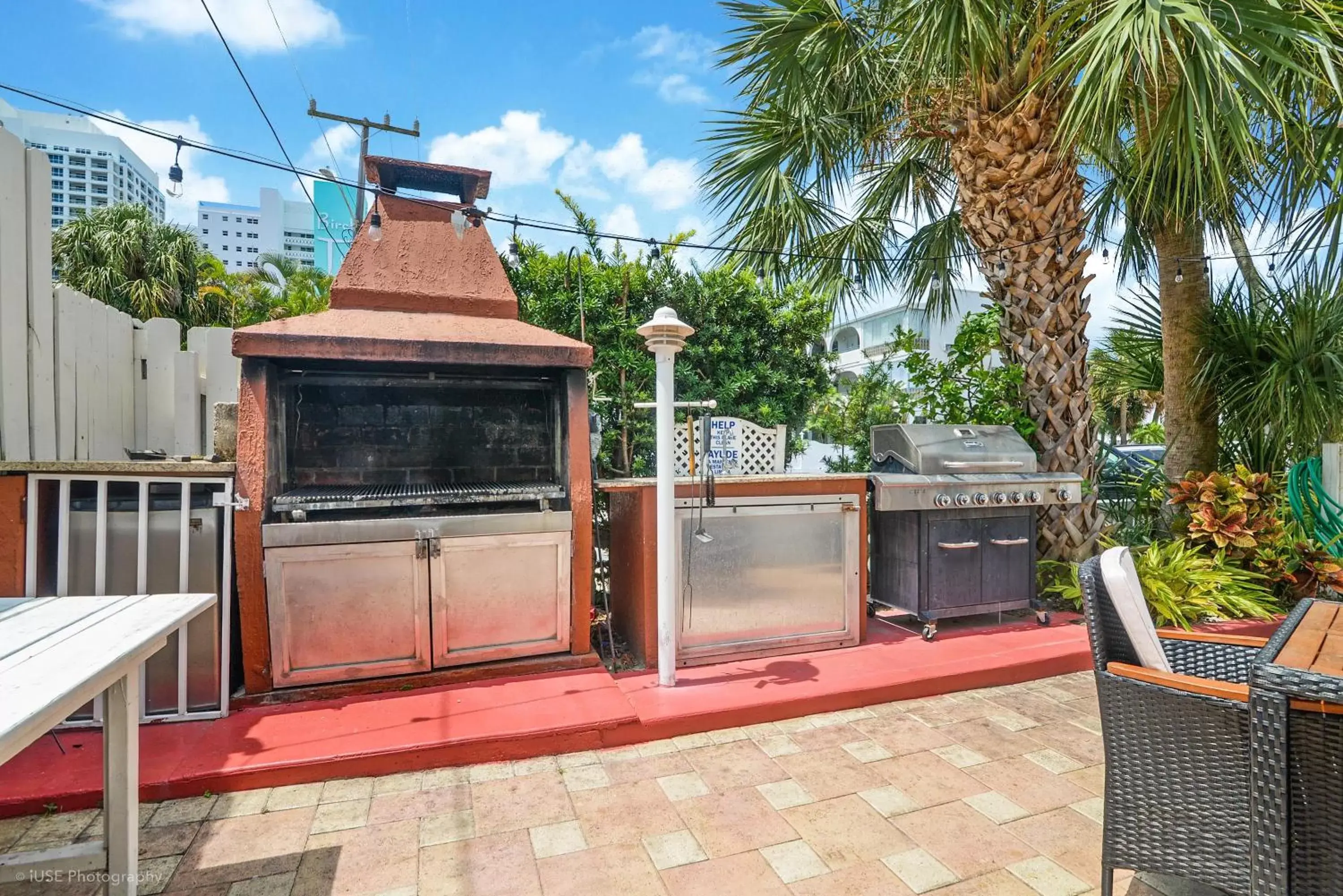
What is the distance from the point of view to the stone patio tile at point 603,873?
73.5 inches

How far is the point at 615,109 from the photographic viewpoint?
600 cm

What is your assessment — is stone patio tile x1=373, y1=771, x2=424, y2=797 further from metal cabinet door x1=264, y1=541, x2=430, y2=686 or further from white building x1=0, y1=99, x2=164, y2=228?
white building x1=0, y1=99, x2=164, y2=228

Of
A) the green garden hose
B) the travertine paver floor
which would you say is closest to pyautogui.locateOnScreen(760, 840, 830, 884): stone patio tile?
the travertine paver floor

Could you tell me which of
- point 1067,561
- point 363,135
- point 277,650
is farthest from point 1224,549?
point 363,135

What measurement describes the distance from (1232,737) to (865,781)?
132 cm

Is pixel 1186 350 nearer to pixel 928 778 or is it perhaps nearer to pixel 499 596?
pixel 928 778

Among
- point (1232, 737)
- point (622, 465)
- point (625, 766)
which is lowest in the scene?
point (625, 766)

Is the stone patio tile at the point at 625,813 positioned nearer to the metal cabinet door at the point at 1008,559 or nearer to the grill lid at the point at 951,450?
the grill lid at the point at 951,450

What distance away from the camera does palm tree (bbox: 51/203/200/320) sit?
12617 mm

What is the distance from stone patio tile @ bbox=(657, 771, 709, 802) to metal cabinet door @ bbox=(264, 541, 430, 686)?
1398 mm

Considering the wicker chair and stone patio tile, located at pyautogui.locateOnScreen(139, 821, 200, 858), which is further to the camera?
stone patio tile, located at pyautogui.locateOnScreen(139, 821, 200, 858)

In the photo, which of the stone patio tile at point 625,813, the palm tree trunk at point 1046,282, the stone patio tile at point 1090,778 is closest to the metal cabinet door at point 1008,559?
the palm tree trunk at point 1046,282

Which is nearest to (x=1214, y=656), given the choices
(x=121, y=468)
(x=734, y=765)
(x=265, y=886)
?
(x=734, y=765)

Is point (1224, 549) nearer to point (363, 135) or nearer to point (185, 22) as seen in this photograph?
point (185, 22)
